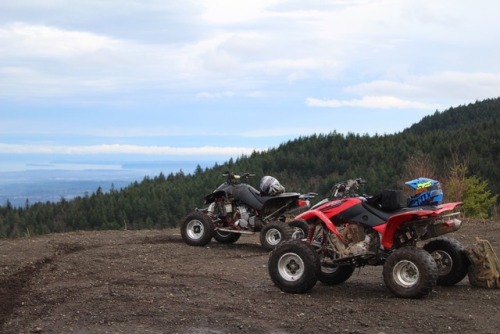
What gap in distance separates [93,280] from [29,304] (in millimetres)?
1719

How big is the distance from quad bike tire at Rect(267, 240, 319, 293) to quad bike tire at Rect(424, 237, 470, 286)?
169 cm

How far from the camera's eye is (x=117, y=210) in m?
103

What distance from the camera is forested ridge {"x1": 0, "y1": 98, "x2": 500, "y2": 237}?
98.1 metres

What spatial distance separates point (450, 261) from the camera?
956 cm

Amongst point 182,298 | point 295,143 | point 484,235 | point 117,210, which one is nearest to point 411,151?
point 295,143

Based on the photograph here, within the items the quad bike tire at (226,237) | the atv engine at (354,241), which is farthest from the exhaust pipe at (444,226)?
Answer: the quad bike tire at (226,237)

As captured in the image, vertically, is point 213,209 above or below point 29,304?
above

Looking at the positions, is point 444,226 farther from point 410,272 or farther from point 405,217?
point 410,272

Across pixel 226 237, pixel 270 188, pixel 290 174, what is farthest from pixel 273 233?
pixel 290 174

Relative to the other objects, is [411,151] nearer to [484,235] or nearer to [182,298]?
[484,235]

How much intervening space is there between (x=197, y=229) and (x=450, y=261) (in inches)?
258

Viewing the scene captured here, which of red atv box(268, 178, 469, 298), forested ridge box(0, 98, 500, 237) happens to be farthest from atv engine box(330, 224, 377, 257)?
forested ridge box(0, 98, 500, 237)

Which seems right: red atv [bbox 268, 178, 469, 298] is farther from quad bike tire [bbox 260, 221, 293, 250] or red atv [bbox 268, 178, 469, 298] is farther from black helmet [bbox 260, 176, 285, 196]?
black helmet [bbox 260, 176, 285, 196]

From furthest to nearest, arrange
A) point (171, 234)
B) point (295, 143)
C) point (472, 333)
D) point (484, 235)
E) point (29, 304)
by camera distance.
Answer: point (295, 143)
point (171, 234)
point (484, 235)
point (29, 304)
point (472, 333)
